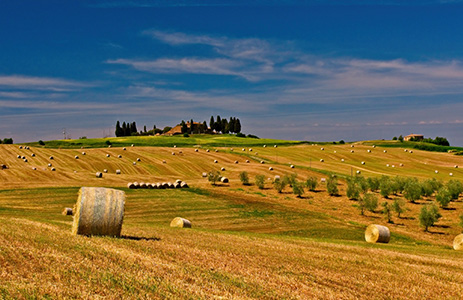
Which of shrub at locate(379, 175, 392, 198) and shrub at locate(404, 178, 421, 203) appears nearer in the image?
shrub at locate(404, 178, 421, 203)

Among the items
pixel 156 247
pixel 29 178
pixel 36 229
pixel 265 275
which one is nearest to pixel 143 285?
pixel 265 275

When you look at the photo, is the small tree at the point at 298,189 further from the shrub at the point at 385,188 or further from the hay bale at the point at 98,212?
the hay bale at the point at 98,212

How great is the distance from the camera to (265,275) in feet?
45.1

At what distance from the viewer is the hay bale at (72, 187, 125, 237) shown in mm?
17828

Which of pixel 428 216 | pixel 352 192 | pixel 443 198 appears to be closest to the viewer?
pixel 428 216

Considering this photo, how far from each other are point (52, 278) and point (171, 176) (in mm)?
65625

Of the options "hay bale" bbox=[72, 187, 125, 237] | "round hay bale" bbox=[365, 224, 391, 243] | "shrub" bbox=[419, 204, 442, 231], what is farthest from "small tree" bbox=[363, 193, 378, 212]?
"hay bale" bbox=[72, 187, 125, 237]

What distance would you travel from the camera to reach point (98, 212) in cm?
1812

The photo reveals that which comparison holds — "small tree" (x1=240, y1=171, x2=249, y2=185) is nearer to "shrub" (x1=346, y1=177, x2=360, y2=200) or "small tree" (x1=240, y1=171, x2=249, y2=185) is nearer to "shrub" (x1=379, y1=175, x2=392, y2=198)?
"shrub" (x1=346, y1=177, x2=360, y2=200)

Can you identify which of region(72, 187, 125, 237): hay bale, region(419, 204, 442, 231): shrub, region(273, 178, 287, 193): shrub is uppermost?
region(72, 187, 125, 237): hay bale

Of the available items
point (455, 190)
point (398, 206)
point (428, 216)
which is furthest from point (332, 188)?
point (455, 190)

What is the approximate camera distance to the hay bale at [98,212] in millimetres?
17828

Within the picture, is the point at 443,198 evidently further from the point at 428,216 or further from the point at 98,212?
the point at 98,212

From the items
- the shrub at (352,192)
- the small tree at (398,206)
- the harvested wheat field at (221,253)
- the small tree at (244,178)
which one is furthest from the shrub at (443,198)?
the small tree at (244,178)
